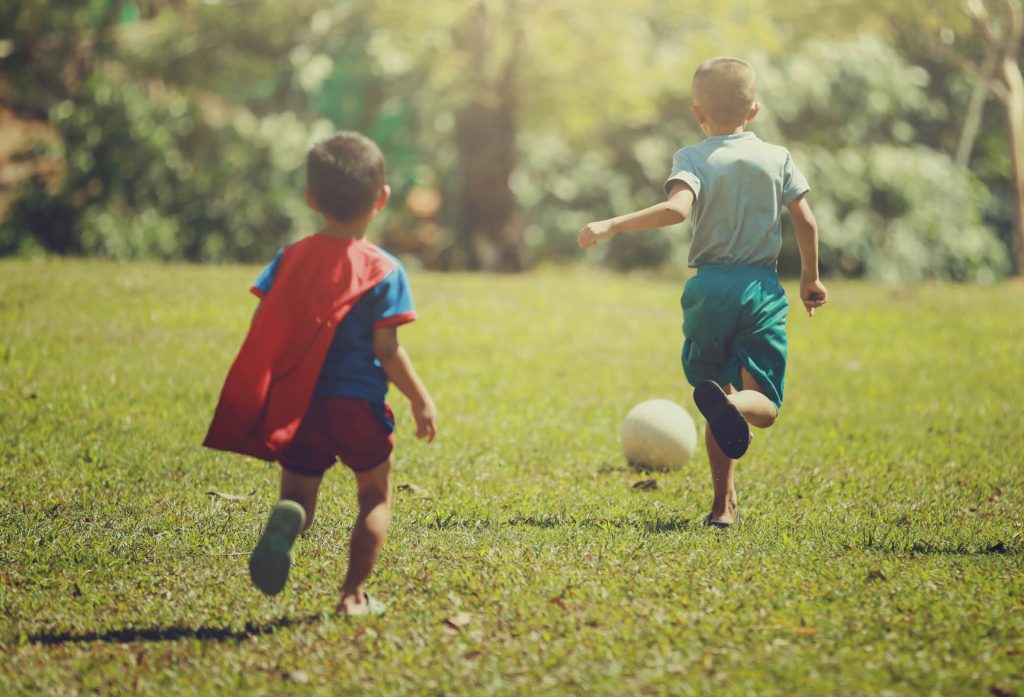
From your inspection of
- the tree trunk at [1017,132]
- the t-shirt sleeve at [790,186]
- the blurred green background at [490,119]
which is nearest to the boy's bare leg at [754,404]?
the t-shirt sleeve at [790,186]

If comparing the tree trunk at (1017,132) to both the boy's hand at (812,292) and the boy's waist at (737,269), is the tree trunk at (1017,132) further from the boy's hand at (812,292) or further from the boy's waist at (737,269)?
the boy's waist at (737,269)

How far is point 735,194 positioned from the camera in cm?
524

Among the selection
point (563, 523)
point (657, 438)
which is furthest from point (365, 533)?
point (657, 438)

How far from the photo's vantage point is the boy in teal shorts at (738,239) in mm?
5227

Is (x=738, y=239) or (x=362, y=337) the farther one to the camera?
(x=738, y=239)

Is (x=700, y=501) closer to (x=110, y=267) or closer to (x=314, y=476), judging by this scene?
(x=314, y=476)

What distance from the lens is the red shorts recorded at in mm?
4109

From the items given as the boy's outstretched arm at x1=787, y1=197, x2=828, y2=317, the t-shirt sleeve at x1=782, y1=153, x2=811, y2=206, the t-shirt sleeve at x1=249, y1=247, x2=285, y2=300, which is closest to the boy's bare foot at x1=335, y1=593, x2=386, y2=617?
the t-shirt sleeve at x1=249, y1=247, x2=285, y2=300

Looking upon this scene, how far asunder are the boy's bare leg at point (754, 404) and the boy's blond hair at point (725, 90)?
1.11 metres

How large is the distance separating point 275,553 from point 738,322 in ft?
7.81

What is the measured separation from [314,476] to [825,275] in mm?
18233

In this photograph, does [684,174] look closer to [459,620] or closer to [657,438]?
[657,438]

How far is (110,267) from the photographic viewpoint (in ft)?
45.1

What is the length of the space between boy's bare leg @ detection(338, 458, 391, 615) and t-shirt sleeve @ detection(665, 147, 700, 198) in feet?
6.03
